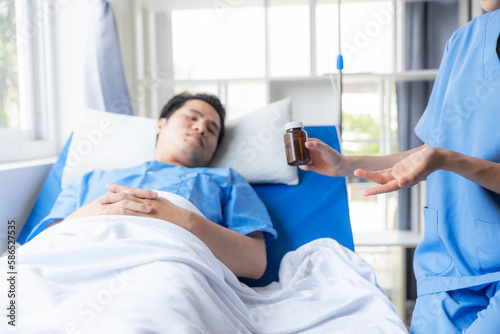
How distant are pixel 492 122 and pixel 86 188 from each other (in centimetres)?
121

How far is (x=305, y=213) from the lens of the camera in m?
1.62

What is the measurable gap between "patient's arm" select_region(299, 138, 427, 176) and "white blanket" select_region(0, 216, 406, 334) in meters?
0.32

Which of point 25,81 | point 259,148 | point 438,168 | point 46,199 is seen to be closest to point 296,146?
point 438,168

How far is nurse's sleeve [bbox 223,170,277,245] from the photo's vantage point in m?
1.33

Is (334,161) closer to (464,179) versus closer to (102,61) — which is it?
(464,179)

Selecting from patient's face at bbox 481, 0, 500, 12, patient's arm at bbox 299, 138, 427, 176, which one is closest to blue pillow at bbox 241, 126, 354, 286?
patient's arm at bbox 299, 138, 427, 176

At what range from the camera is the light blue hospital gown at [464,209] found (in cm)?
94

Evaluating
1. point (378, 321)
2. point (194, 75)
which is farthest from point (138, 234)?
point (194, 75)

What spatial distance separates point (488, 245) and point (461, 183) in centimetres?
15

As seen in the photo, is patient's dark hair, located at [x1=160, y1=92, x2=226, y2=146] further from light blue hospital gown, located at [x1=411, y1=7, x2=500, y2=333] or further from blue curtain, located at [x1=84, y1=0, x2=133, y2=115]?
light blue hospital gown, located at [x1=411, y1=7, x2=500, y2=333]

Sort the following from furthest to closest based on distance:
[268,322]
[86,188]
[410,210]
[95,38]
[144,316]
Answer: [410,210], [95,38], [86,188], [268,322], [144,316]

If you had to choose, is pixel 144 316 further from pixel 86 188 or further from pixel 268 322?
pixel 86 188

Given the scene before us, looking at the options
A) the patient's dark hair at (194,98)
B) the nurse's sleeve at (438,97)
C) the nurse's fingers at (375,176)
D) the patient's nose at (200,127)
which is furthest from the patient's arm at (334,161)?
the patient's dark hair at (194,98)

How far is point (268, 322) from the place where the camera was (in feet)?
3.55
